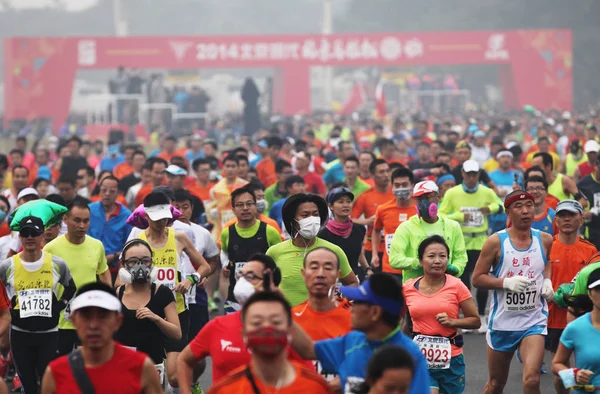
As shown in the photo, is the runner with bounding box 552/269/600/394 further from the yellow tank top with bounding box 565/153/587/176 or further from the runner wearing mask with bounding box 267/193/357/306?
the yellow tank top with bounding box 565/153/587/176

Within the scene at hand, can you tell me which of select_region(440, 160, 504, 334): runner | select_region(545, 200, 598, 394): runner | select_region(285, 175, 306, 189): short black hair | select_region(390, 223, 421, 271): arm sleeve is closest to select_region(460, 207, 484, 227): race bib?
select_region(440, 160, 504, 334): runner

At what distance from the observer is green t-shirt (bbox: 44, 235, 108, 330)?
8406 mm

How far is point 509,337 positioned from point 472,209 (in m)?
4.29

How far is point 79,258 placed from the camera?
8469 millimetres

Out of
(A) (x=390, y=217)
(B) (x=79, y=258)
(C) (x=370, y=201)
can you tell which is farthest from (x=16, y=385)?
(C) (x=370, y=201)

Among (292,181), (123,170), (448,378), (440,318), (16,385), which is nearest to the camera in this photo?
(440,318)

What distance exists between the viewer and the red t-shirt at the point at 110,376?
5117 mm

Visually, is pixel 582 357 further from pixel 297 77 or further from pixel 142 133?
pixel 297 77

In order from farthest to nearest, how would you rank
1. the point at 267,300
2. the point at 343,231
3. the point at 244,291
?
the point at 343,231 < the point at 244,291 < the point at 267,300

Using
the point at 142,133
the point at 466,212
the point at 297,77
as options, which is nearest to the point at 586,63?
the point at 297,77

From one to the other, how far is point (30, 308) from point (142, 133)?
1299 inches

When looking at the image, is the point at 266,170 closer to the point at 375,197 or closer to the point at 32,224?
the point at 375,197

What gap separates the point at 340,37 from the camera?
155 ft

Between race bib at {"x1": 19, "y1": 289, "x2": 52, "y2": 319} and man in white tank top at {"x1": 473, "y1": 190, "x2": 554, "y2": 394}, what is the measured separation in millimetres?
2932
